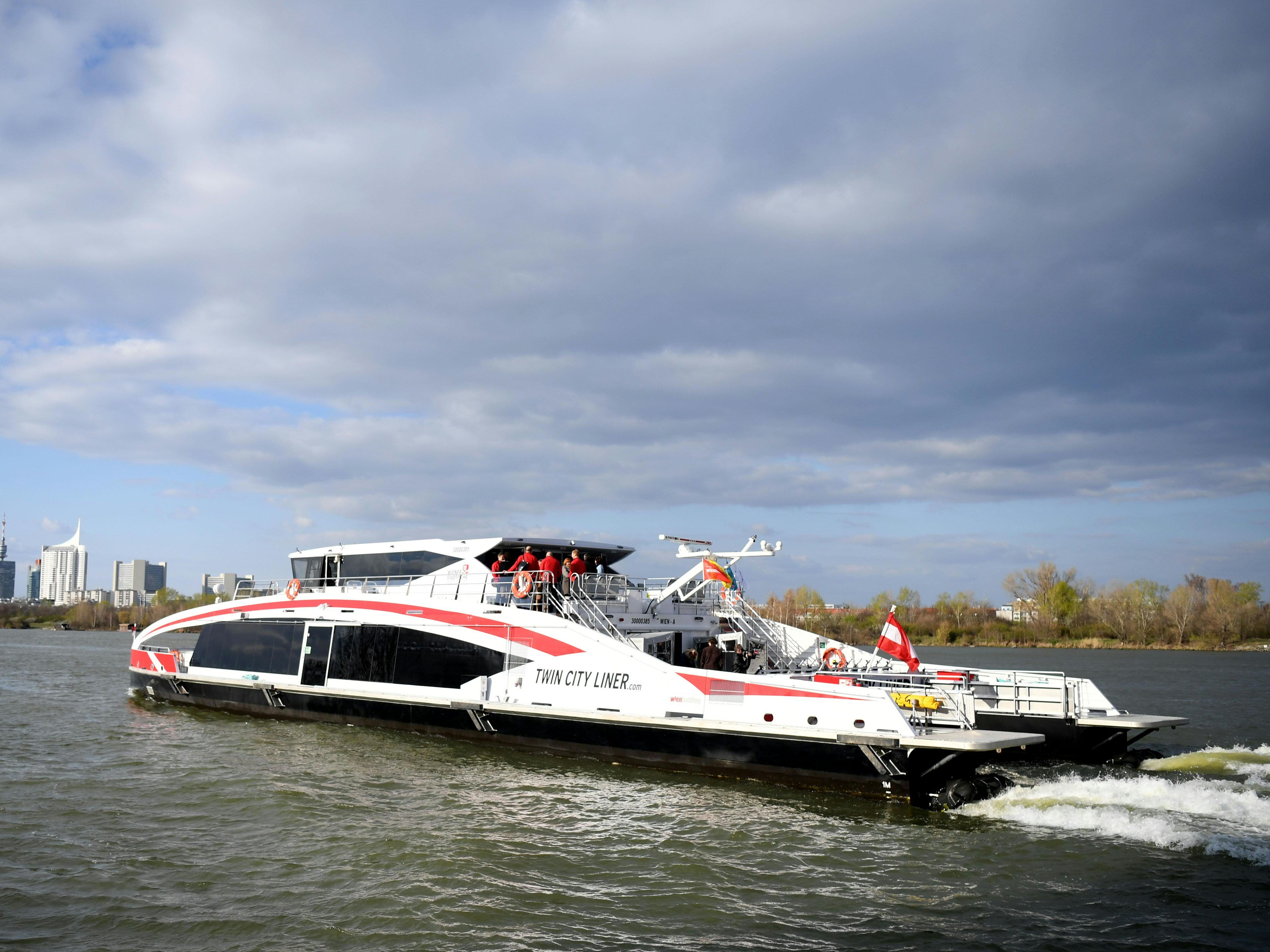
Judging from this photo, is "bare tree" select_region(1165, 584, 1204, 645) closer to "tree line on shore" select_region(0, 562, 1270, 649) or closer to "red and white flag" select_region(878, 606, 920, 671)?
"tree line on shore" select_region(0, 562, 1270, 649)

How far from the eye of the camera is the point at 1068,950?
22.6 feet

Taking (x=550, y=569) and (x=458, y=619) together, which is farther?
(x=550, y=569)

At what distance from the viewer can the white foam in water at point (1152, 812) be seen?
950 cm

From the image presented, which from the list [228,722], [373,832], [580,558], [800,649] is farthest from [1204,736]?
[228,722]

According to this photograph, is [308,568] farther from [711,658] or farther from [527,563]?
[711,658]

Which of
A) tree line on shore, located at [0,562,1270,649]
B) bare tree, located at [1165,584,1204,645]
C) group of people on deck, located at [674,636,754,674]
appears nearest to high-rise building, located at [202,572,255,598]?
group of people on deck, located at [674,636,754,674]

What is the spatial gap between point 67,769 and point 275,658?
456 centimetres

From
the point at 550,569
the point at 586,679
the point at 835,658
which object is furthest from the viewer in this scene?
the point at 835,658

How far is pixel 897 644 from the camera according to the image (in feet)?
50.4

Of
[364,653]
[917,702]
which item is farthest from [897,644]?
[364,653]

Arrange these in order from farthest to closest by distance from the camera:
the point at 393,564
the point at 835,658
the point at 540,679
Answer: the point at 393,564
the point at 835,658
the point at 540,679

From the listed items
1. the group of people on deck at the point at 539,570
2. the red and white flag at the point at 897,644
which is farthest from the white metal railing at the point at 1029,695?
the group of people on deck at the point at 539,570

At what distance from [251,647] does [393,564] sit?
3841mm

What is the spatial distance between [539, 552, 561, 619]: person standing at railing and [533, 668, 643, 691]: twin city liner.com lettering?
1.32 m
